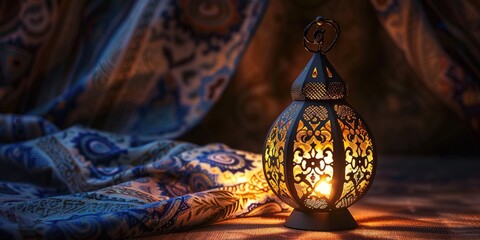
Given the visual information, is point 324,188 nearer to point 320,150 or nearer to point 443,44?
point 320,150

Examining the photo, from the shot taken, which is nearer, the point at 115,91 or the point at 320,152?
the point at 320,152

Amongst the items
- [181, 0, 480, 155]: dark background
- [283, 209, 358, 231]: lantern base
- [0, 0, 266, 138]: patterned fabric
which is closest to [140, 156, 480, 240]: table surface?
[283, 209, 358, 231]: lantern base

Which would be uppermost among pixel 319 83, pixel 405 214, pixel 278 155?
pixel 319 83

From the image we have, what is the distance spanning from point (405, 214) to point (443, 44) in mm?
718

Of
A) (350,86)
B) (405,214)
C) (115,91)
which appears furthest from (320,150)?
(350,86)

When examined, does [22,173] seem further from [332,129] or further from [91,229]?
[332,129]

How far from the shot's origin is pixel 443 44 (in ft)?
6.68

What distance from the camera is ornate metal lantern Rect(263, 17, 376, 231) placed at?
1241mm

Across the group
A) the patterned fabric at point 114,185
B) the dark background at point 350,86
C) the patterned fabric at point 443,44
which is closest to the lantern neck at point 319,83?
the patterned fabric at point 114,185

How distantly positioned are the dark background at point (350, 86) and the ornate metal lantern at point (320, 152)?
3.46 feet

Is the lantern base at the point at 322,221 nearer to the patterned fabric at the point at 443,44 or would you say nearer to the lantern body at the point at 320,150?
the lantern body at the point at 320,150

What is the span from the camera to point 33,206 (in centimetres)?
133

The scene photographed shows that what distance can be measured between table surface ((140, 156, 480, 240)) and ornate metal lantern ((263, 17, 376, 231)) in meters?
0.05

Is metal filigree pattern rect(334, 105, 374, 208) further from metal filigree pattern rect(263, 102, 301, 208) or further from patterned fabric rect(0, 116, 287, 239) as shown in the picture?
patterned fabric rect(0, 116, 287, 239)
